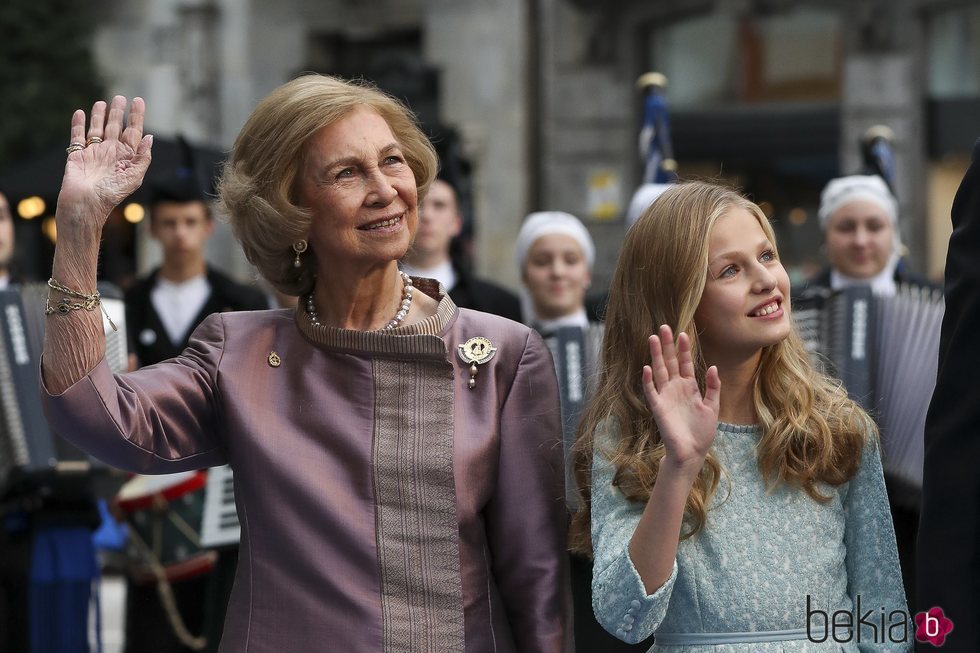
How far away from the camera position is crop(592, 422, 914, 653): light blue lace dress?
3.10m

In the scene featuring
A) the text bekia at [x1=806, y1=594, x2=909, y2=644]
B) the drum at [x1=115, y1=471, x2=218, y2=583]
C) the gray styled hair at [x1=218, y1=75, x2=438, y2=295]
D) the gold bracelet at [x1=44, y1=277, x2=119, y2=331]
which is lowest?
the drum at [x1=115, y1=471, x2=218, y2=583]

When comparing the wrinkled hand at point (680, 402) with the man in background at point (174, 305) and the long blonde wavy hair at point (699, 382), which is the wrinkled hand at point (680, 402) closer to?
the long blonde wavy hair at point (699, 382)

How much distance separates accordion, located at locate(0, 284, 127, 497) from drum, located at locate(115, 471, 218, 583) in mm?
528

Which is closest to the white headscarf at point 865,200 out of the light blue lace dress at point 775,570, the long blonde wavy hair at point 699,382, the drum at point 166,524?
the drum at point 166,524

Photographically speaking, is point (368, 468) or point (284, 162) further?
point (284, 162)

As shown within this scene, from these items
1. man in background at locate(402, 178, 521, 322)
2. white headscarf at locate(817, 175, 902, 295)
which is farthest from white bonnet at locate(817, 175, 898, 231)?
man in background at locate(402, 178, 521, 322)

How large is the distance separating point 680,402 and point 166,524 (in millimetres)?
4131

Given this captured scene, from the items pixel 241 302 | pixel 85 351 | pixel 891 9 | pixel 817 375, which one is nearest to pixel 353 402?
pixel 85 351

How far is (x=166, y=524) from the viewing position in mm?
6590

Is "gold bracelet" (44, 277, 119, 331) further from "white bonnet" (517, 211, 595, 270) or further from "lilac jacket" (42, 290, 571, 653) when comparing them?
"white bonnet" (517, 211, 595, 270)

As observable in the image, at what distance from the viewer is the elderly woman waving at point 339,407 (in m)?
3.01

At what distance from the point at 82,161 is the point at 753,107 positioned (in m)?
14.6

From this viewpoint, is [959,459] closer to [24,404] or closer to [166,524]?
[24,404]

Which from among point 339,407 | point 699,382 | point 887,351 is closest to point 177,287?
point 887,351
